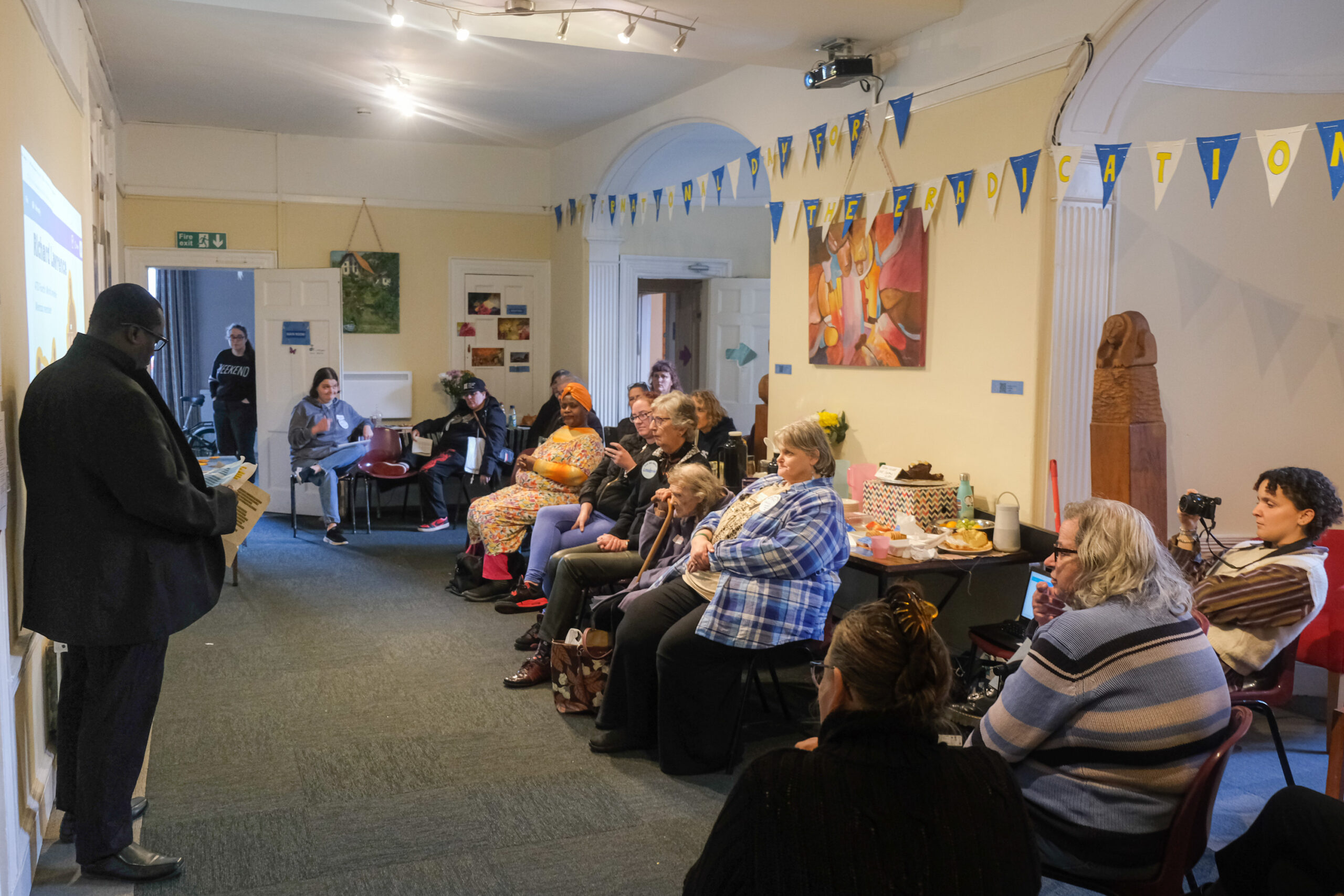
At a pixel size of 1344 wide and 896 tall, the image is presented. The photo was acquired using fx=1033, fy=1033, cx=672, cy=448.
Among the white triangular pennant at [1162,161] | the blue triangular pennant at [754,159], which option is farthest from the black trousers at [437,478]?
the white triangular pennant at [1162,161]

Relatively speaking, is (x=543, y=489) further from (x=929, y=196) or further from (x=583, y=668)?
(x=929, y=196)

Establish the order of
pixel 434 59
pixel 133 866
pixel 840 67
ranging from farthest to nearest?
pixel 434 59
pixel 840 67
pixel 133 866

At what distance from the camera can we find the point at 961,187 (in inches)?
170

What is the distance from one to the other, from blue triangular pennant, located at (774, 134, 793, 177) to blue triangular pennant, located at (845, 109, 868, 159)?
45cm

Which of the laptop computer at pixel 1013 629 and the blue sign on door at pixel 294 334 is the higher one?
the blue sign on door at pixel 294 334

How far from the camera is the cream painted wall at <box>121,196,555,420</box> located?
808 centimetres

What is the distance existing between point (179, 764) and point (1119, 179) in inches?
159

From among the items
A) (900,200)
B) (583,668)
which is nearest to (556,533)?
(583,668)

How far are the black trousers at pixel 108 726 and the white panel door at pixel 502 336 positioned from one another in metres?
6.22

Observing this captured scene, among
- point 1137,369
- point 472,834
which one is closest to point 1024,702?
point 472,834

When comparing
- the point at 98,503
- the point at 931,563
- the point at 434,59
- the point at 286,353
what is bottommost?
the point at 931,563

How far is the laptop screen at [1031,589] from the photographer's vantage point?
3.34 metres

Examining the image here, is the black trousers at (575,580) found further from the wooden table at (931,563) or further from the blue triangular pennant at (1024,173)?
the blue triangular pennant at (1024,173)

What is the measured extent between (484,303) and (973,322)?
213 inches
